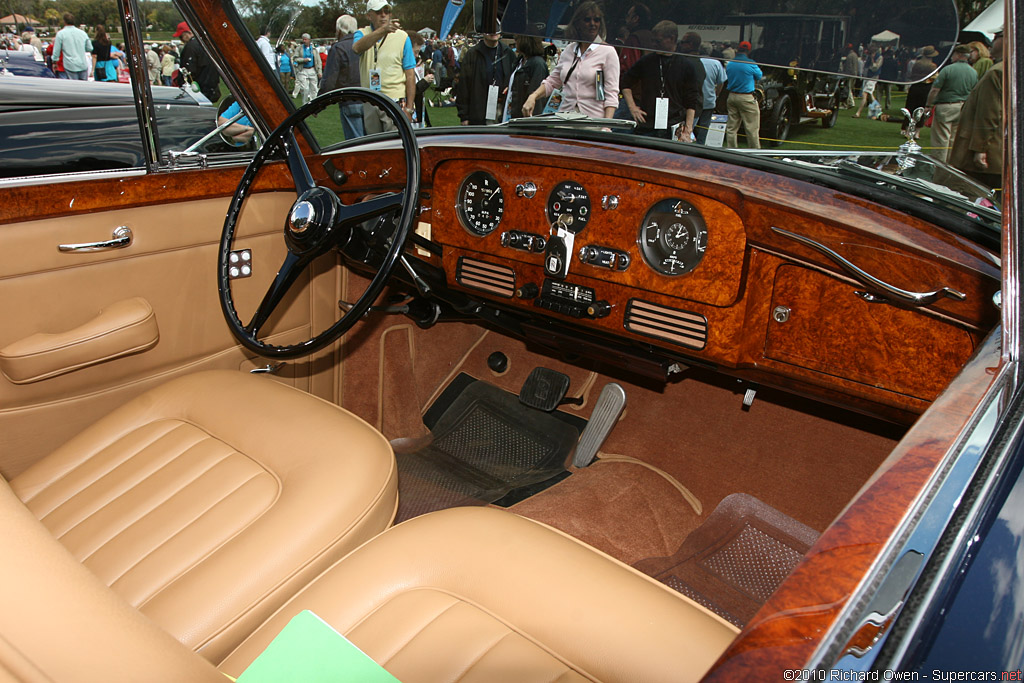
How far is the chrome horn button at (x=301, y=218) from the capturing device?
2076 millimetres

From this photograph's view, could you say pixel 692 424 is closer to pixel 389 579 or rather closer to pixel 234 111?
pixel 389 579

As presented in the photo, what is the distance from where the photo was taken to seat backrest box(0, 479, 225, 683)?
598 mm

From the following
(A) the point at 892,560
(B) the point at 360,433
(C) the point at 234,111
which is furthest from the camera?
(C) the point at 234,111

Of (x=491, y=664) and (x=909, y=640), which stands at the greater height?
(x=909, y=640)

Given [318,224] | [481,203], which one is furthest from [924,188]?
[318,224]

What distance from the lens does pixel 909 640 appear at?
0.66 m

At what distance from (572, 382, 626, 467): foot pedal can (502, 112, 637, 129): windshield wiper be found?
0.95 m

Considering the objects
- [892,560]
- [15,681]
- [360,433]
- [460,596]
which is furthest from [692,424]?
[15,681]

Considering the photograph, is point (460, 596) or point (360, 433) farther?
point (360, 433)

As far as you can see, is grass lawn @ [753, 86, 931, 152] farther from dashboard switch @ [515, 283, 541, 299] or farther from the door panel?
the door panel

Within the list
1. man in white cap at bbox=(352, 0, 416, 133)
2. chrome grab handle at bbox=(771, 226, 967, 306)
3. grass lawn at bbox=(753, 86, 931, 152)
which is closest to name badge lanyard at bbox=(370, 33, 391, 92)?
man in white cap at bbox=(352, 0, 416, 133)

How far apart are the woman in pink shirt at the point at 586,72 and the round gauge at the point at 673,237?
15.9 inches

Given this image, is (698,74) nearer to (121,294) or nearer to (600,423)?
(600,423)

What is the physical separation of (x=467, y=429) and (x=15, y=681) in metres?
2.33
